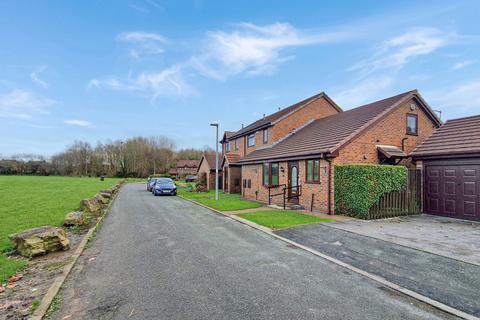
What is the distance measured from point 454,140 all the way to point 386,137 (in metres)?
2.87

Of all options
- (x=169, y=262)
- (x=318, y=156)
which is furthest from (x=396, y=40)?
(x=169, y=262)

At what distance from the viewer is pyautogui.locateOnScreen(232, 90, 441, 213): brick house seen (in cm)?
1273

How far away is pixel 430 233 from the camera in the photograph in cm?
862

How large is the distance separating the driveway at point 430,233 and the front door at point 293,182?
15.6ft

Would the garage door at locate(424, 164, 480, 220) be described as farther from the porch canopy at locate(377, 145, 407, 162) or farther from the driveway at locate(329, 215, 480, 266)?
the porch canopy at locate(377, 145, 407, 162)

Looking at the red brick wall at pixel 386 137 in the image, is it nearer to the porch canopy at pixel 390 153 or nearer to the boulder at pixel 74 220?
the porch canopy at pixel 390 153

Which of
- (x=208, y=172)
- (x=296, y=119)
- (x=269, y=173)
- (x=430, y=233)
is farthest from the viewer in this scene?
(x=208, y=172)

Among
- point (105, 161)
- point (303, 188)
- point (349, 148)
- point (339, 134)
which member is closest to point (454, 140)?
point (349, 148)

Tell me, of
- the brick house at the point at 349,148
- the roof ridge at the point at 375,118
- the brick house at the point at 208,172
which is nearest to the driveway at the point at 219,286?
the brick house at the point at 349,148

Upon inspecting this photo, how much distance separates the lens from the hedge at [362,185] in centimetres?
1112

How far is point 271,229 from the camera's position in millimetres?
9484

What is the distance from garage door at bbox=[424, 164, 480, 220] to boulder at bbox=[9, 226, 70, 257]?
14.8 meters

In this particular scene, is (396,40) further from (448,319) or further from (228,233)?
(448,319)

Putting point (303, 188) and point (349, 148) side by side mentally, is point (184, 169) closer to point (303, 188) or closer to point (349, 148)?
point (303, 188)
